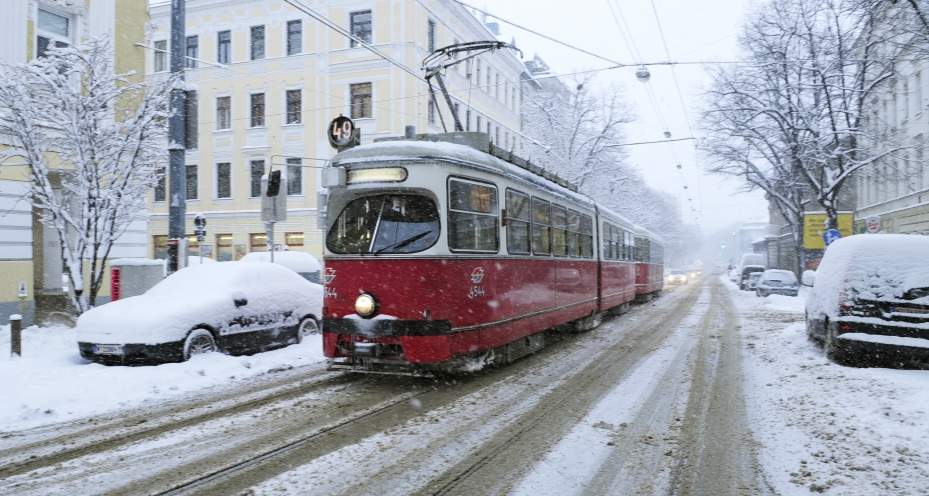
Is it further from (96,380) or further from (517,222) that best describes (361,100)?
(96,380)

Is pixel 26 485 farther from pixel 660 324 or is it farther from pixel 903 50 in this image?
pixel 903 50

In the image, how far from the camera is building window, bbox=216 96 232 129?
3569 centimetres

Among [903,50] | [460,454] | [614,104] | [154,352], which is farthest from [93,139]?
[614,104]

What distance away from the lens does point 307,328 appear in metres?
11.5

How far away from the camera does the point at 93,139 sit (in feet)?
36.0

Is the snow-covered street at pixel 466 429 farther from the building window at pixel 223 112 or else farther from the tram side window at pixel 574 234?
the building window at pixel 223 112

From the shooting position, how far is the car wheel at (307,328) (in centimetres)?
1118

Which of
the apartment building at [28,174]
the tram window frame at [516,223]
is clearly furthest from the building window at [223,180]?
the tram window frame at [516,223]

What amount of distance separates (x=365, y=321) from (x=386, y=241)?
97 cm

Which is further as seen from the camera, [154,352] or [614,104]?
[614,104]

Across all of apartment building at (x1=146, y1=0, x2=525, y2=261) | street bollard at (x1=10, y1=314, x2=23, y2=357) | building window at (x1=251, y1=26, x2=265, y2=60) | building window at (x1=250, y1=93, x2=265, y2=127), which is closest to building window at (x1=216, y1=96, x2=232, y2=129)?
apartment building at (x1=146, y1=0, x2=525, y2=261)

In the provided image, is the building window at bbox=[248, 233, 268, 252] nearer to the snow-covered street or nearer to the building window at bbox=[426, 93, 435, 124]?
the building window at bbox=[426, 93, 435, 124]

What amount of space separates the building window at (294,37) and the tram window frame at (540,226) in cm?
2707

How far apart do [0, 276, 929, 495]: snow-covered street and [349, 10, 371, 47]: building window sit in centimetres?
2586
